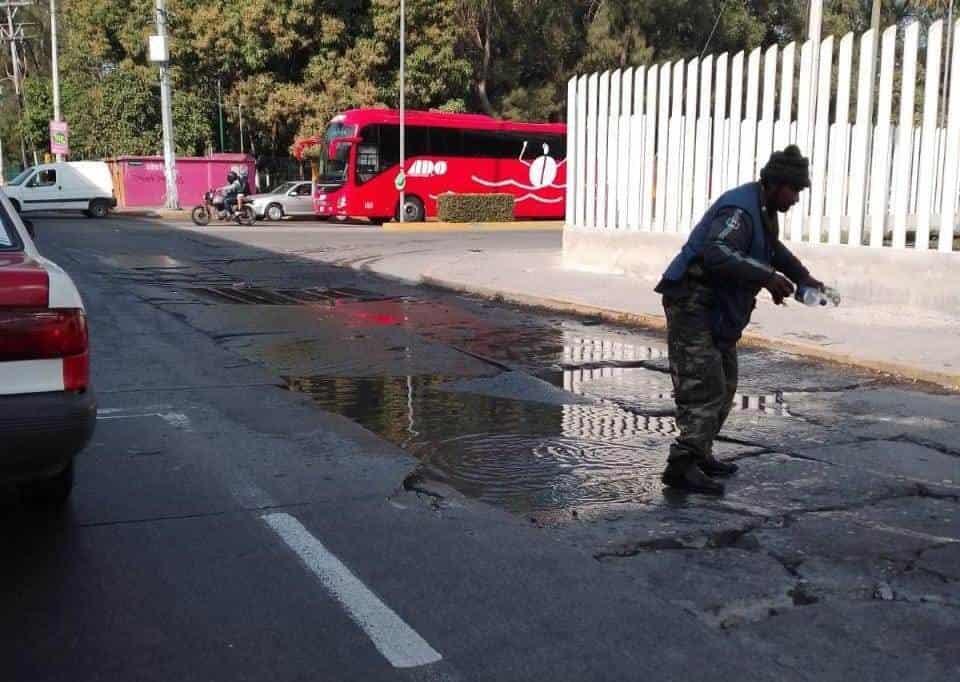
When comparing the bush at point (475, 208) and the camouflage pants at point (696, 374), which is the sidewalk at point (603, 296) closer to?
the camouflage pants at point (696, 374)

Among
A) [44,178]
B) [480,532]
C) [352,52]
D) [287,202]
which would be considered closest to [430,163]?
[287,202]

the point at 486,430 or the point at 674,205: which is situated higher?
the point at 674,205

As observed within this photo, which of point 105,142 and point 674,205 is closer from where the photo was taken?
point 674,205

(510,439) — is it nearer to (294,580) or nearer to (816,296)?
(816,296)

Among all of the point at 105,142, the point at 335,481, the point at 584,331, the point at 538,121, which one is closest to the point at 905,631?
the point at 335,481

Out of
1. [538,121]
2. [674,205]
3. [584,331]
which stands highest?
[538,121]

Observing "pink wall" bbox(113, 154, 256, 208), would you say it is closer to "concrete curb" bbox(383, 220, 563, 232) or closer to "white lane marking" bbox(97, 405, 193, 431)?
"concrete curb" bbox(383, 220, 563, 232)

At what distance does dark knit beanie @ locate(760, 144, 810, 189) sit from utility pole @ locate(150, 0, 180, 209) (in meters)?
34.9

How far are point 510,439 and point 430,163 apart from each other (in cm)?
2850

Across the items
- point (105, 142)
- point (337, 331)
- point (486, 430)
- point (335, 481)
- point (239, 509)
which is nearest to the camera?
point (239, 509)

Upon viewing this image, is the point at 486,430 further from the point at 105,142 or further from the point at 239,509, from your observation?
the point at 105,142

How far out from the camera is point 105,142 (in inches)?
1886

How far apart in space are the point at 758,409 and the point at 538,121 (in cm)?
3802

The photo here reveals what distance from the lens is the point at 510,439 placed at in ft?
21.3
